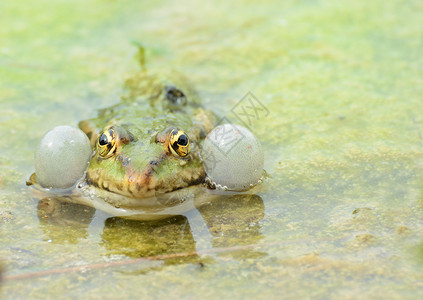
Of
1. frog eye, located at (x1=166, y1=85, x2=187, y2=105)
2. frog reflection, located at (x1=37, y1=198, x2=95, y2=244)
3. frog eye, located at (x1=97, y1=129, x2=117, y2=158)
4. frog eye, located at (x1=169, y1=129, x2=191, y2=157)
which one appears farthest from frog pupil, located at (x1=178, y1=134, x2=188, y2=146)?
frog eye, located at (x1=166, y1=85, x2=187, y2=105)

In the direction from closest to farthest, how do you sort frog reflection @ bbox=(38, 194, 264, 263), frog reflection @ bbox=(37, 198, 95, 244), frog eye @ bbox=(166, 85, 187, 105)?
frog reflection @ bbox=(38, 194, 264, 263) → frog reflection @ bbox=(37, 198, 95, 244) → frog eye @ bbox=(166, 85, 187, 105)

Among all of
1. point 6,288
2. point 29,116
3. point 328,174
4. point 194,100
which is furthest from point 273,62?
point 6,288

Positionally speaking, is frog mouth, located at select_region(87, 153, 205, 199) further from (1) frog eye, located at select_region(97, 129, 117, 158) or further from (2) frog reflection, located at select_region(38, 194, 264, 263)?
(2) frog reflection, located at select_region(38, 194, 264, 263)

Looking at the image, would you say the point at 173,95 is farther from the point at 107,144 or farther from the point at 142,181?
the point at 142,181

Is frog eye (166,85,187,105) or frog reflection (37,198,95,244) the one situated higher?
frog eye (166,85,187,105)

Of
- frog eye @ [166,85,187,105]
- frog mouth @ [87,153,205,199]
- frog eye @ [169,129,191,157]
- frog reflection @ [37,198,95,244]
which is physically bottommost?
frog reflection @ [37,198,95,244]

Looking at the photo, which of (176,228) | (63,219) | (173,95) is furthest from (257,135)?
(63,219)

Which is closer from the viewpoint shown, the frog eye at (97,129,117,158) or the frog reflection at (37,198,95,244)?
the frog reflection at (37,198,95,244)
